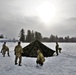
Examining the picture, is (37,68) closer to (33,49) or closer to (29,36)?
(33,49)

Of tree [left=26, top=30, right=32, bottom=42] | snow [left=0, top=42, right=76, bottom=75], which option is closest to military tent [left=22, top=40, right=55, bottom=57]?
snow [left=0, top=42, right=76, bottom=75]

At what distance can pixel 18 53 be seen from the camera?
1556 centimetres

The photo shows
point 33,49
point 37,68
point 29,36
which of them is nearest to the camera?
point 37,68

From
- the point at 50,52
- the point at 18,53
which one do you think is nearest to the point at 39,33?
the point at 50,52

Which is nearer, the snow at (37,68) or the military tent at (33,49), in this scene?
the snow at (37,68)

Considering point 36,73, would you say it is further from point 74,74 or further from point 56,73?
point 74,74

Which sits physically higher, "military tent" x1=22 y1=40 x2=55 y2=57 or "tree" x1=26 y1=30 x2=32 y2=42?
"tree" x1=26 y1=30 x2=32 y2=42

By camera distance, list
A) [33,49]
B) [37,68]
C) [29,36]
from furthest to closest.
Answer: [29,36]
[33,49]
[37,68]

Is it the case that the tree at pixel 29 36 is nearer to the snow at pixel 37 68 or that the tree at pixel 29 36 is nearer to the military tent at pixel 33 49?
the military tent at pixel 33 49

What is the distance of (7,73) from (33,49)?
1318cm

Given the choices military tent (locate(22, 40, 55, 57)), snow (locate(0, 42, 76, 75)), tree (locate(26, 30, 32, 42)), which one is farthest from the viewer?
tree (locate(26, 30, 32, 42))

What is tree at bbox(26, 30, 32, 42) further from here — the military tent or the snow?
the snow

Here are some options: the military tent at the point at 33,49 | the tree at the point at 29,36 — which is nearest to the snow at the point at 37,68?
the military tent at the point at 33,49

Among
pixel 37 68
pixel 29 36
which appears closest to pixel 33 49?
pixel 37 68
